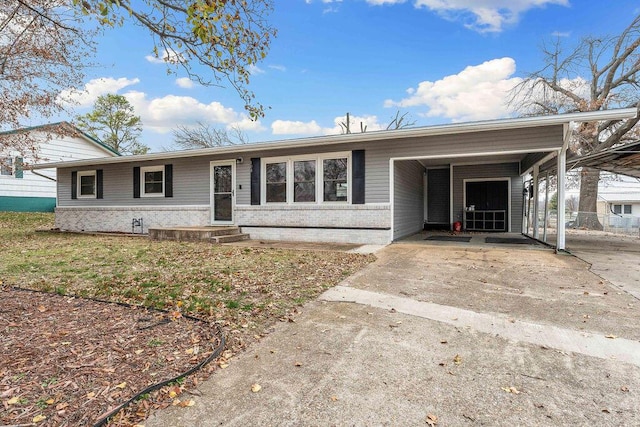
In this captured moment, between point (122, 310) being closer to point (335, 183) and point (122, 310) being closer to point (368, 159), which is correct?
point (335, 183)

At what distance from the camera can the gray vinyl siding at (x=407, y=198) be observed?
947 cm

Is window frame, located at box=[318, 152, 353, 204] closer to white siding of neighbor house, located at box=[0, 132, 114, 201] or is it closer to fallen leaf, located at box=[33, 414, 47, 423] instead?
fallen leaf, located at box=[33, 414, 47, 423]

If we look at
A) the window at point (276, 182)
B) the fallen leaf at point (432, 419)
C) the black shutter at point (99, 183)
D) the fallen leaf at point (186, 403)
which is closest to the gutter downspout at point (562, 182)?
the window at point (276, 182)

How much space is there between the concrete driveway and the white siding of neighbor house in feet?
58.8

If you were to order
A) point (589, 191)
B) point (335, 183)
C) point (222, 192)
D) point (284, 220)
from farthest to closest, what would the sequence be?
1. point (589, 191)
2. point (222, 192)
3. point (284, 220)
4. point (335, 183)

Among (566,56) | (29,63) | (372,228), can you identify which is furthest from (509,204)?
(29,63)

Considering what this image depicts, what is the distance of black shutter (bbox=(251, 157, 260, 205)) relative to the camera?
1004 cm

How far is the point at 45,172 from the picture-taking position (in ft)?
56.1

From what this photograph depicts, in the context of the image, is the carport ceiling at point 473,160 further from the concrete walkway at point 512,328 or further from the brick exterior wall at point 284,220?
the concrete walkway at point 512,328

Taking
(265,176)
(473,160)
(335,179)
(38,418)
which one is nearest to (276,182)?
(265,176)

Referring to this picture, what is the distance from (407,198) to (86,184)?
11921 millimetres

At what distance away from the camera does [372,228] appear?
345 inches

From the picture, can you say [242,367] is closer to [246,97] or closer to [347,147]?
[246,97]

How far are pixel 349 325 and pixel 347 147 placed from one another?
6.37 metres
